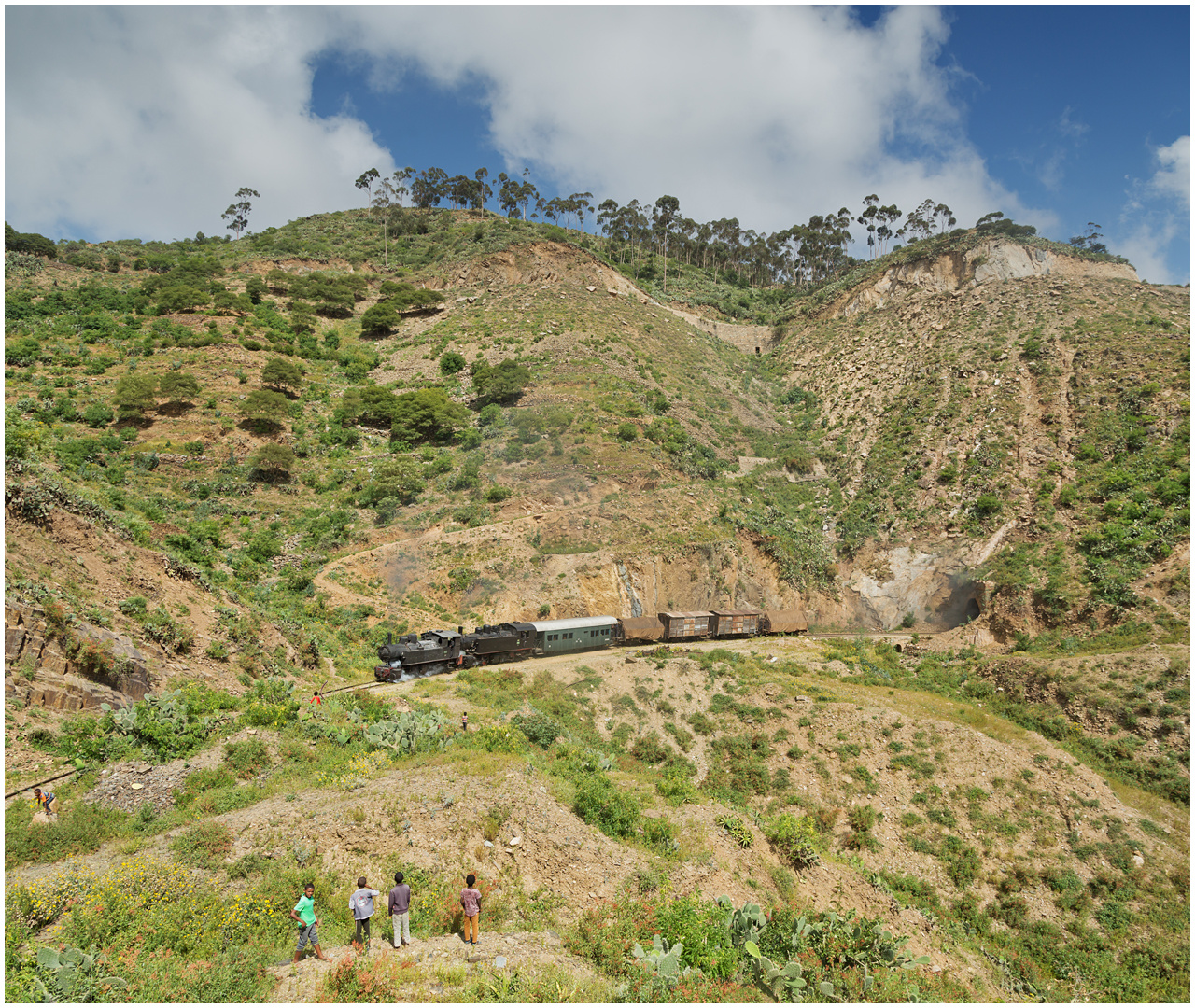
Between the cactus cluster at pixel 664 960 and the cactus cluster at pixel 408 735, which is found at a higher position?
the cactus cluster at pixel 408 735

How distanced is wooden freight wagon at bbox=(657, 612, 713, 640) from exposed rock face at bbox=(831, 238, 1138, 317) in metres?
61.2

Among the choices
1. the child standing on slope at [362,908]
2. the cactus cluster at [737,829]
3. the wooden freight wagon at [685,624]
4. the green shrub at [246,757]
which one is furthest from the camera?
the wooden freight wagon at [685,624]

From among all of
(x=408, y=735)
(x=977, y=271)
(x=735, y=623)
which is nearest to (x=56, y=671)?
(x=408, y=735)

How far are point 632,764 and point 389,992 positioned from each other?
1604cm

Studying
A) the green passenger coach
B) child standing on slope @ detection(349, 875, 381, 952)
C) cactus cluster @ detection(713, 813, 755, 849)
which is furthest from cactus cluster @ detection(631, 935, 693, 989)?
the green passenger coach

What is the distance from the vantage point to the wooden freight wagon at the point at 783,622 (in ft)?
129

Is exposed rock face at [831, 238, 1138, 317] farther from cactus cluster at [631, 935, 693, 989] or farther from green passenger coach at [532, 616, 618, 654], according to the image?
cactus cluster at [631, 935, 693, 989]

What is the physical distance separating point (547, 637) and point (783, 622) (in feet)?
58.2

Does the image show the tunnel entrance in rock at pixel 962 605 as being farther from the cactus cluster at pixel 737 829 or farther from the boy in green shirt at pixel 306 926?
the boy in green shirt at pixel 306 926

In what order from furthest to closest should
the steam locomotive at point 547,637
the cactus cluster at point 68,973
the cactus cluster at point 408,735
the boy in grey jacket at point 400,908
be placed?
the steam locomotive at point 547,637, the cactus cluster at point 408,735, the boy in grey jacket at point 400,908, the cactus cluster at point 68,973

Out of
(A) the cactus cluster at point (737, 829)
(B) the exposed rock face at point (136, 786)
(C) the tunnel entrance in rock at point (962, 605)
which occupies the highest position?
(C) the tunnel entrance in rock at point (962, 605)

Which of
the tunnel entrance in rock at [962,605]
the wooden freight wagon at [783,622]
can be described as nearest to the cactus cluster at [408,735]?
the wooden freight wagon at [783,622]

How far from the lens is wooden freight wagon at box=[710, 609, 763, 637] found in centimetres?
3712

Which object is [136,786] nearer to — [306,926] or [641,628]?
[306,926]
